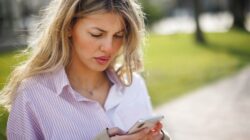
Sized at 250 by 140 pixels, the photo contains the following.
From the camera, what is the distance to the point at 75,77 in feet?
9.66

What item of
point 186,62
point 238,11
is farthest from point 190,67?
point 238,11

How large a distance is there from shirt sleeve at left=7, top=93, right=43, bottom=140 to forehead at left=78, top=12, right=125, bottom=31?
492 mm

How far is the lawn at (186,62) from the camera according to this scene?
979cm

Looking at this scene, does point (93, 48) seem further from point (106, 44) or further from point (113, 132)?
point (113, 132)

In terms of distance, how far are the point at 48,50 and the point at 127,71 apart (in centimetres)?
52

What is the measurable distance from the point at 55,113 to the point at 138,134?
1.54 feet

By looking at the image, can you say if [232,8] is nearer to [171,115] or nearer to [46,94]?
[171,115]

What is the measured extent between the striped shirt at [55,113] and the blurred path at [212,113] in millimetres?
3915

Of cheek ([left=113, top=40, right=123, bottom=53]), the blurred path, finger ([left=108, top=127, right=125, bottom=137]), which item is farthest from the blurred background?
finger ([left=108, top=127, right=125, bottom=137])

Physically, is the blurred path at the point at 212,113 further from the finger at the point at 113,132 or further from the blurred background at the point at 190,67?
the finger at the point at 113,132

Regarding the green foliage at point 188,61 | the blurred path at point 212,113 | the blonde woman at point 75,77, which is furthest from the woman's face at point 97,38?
the green foliage at point 188,61

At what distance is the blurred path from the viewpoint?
6.93m

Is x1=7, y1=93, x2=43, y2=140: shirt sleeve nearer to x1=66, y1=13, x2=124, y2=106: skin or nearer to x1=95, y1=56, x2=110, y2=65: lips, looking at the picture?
x1=66, y1=13, x2=124, y2=106: skin

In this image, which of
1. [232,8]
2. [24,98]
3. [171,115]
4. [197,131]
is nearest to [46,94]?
[24,98]
